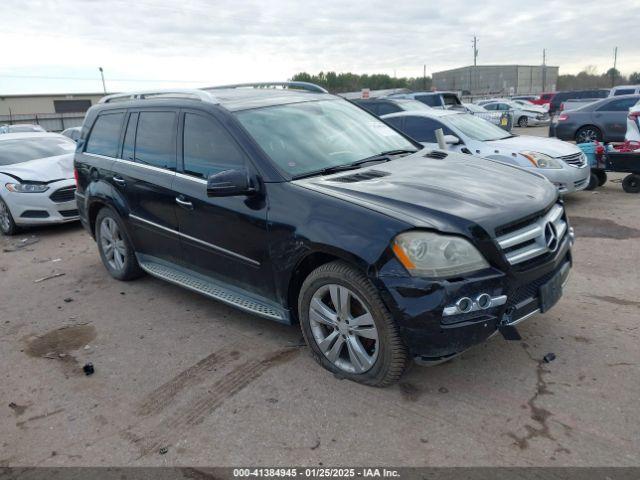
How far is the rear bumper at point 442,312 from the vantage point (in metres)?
2.86

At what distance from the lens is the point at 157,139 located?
4.67 m

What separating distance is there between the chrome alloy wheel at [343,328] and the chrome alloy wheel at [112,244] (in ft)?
9.27

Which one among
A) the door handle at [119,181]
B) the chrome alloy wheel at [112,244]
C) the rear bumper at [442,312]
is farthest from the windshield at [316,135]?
the chrome alloy wheel at [112,244]

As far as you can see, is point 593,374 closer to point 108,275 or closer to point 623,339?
point 623,339

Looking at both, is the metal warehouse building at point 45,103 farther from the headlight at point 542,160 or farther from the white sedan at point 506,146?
the headlight at point 542,160

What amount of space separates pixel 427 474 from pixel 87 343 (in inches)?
118

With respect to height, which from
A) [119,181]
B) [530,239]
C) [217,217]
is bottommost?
[530,239]

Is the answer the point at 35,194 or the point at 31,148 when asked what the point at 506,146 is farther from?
the point at 31,148

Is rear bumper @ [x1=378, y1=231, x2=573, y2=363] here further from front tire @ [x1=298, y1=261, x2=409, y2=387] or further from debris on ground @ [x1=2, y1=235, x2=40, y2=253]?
debris on ground @ [x1=2, y1=235, x2=40, y2=253]

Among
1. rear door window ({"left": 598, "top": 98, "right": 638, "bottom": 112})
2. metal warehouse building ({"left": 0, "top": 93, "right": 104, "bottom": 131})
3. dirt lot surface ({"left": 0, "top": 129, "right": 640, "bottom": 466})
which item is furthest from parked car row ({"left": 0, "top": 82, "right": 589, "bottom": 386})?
metal warehouse building ({"left": 0, "top": 93, "right": 104, "bottom": 131})

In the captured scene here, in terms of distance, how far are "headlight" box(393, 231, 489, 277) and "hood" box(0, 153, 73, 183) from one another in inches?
283

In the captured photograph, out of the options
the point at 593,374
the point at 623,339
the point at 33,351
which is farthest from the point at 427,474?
Answer: the point at 33,351

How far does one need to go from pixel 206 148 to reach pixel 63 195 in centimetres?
516

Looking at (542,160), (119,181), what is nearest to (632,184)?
(542,160)
